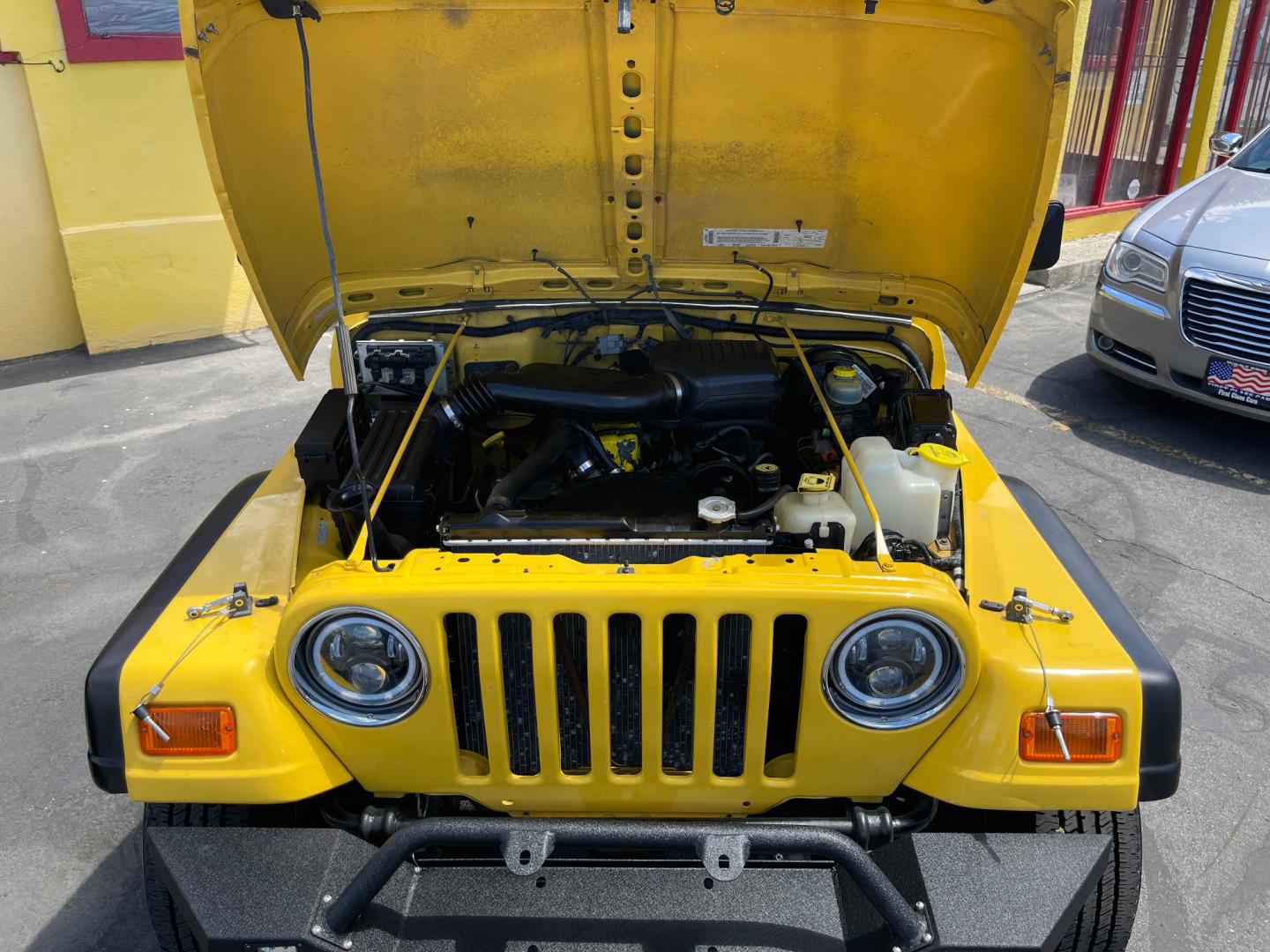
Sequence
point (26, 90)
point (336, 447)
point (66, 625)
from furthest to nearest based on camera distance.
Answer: point (26, 90) → point (66, 625) → point (336, 447)

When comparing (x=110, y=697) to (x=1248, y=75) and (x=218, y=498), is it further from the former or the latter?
(x=1248, y=75)

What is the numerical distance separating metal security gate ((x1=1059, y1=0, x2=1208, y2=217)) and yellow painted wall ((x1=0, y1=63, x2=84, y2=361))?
29.4 feet

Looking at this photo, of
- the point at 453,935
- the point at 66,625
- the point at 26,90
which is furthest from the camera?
the point at 26,90

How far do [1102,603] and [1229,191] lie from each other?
4.97 meters

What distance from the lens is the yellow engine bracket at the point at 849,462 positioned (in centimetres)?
205

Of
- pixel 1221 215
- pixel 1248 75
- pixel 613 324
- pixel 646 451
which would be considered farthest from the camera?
pixel 1248 75

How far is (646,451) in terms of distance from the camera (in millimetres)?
2994

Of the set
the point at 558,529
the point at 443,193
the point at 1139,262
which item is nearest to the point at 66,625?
the point at 443,193

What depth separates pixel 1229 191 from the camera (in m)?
5.98

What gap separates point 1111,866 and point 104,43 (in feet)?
25.1

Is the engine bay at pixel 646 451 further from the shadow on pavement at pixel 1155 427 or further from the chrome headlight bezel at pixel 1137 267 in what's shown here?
the chrome headlight bezel at pixel 1137 267

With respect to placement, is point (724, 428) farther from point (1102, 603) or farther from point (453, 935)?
point (453, 935)

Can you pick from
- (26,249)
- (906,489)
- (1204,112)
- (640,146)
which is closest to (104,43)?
(26,249)

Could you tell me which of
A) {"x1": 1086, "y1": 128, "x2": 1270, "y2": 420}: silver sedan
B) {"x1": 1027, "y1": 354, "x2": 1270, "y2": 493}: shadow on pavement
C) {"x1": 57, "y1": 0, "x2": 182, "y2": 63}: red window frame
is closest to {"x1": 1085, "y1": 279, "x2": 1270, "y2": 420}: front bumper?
{"x1": 1086, "y1": 128, "x2": 1270, "y2": 420}: silver sedan
